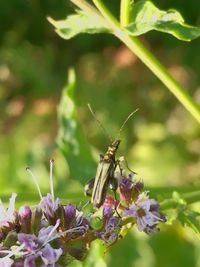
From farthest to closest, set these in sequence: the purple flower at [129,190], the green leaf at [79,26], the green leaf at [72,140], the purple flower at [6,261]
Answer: the green leaf at [72,140] → the green leaf at [79,26] → the purple flower at [129,190] → the purple flower at [6,261]

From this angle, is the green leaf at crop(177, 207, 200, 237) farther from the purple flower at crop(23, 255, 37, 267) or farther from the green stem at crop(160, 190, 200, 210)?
the purple flower at crop(23, 255, 37, 267)

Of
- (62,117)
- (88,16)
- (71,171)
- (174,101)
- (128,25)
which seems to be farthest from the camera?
(174,101)

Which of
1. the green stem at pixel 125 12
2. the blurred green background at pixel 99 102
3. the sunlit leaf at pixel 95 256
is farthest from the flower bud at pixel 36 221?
the blurred green background at pixel 99 102

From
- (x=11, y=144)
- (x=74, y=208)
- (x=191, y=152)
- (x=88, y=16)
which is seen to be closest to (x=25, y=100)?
(x=11, y=144)

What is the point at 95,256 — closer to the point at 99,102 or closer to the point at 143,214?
the point at 143,214

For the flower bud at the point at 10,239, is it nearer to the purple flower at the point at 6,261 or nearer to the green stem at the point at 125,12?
the purple flower at the point at 6,261

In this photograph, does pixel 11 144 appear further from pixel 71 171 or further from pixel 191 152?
pixel 71 171

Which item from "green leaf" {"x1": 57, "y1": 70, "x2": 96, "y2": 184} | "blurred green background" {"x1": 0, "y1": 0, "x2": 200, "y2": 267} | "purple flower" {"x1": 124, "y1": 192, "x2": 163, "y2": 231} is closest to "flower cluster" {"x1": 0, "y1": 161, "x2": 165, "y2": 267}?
"purple flower" {"x1": 124, "y1": 192, "x2": 163, "y2": 231}
